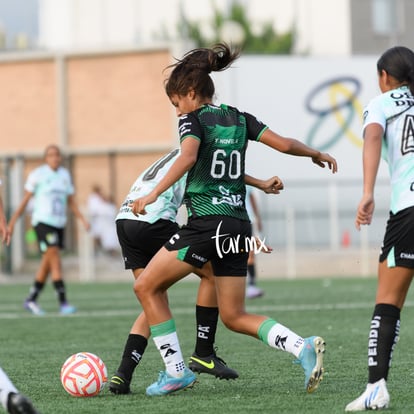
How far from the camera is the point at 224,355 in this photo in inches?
391

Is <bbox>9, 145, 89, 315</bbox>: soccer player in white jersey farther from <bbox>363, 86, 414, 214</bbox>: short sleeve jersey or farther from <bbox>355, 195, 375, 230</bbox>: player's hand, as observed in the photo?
<bbox>355, 195, 375, 230</bbox>: player's hand

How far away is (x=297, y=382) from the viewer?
314 inches

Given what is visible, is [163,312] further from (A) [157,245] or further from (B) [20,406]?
(B) [20,406]

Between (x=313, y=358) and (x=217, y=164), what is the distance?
1311mm

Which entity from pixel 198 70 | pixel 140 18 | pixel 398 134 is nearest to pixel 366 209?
pixel 398 134

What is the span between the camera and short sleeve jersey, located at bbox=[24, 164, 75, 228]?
15414mm

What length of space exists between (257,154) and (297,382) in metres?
23.6

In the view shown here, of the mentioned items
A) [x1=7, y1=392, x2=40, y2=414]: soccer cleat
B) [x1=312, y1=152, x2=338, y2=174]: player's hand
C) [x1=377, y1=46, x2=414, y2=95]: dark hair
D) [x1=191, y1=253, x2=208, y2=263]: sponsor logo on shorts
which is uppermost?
[x1=377, y1=46, x2=414, y2=95]: dark hair

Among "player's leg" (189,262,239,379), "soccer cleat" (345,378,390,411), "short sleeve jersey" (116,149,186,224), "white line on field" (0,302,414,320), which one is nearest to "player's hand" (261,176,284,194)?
"short sleeve jersey" (116,149,186,224)

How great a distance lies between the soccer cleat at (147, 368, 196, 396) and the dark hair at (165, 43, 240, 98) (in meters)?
1.77

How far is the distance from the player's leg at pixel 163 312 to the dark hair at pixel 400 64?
5.63ft

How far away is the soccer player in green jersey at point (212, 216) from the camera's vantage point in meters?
7.12

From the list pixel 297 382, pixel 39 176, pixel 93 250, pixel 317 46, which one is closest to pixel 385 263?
pixel 297 382

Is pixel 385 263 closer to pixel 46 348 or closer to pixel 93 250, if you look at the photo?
pixel 46 348
